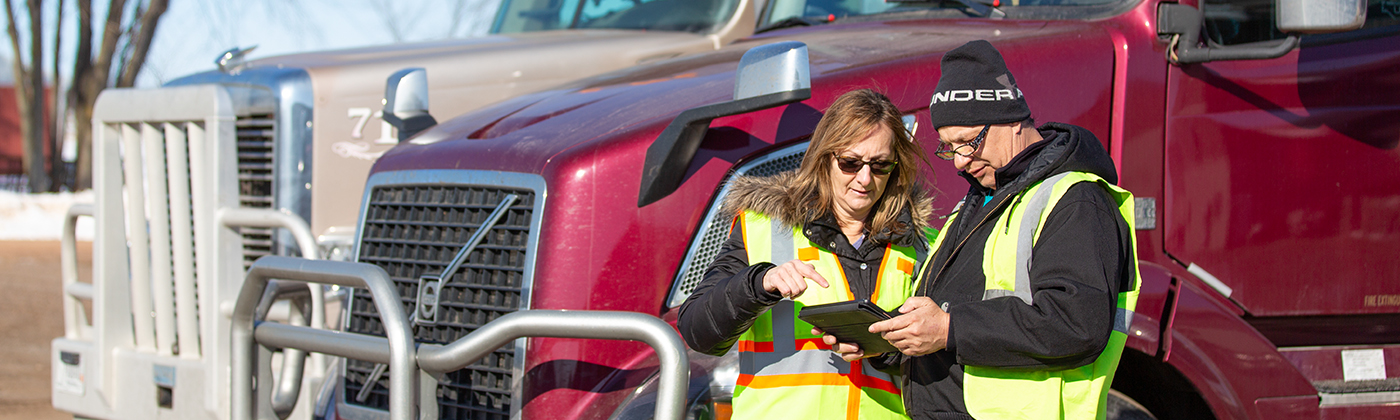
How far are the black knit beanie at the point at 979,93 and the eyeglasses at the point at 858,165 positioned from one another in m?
0.19

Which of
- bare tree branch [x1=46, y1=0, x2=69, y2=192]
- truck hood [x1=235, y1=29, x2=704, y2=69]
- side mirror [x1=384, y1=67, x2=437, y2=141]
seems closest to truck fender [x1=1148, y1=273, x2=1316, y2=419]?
side mirror [x1=384, y1=67, x2=437, y2=141]

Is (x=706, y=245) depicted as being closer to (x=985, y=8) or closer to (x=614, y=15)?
(x=985, y=8)

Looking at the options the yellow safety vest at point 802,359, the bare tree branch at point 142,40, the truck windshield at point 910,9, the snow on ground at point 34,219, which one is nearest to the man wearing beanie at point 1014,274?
the yellow safety vest at point 802,359

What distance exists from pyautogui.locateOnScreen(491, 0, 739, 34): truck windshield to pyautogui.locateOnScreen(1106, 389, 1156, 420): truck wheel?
8.83 feet

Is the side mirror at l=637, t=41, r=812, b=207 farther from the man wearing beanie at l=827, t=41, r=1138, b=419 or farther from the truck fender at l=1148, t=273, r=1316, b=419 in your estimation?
the truck fender at l=1148, t=273, r=1316, b=419

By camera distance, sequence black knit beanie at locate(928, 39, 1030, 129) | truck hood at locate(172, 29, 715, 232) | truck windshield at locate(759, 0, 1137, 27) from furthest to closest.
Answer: truck hood at locate(172, 29, 715, 232) → truck windshield at locate(759, 0, 1137, 27) → black knit beanie at locate(928, 39, 1030, 129)

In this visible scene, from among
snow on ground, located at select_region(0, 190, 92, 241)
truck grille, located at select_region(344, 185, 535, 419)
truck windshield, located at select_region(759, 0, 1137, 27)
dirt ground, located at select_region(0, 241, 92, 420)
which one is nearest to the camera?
truck grille, located at select_region(344, 185, 535, 419)

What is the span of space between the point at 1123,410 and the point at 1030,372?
4.21 feet

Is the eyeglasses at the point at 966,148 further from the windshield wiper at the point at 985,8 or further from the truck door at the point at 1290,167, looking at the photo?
the windshield wiper at the point at 985,8

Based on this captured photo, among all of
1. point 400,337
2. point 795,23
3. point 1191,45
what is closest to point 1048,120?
point 1191,45

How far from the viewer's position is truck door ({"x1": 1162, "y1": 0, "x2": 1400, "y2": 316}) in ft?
10.8

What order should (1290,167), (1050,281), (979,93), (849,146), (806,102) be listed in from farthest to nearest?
(1290,167), (806,102), (849,146), (979,93), (1050,281)

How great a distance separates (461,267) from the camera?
9.88 ft

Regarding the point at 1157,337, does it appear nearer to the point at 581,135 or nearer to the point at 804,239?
the point at 804,239
